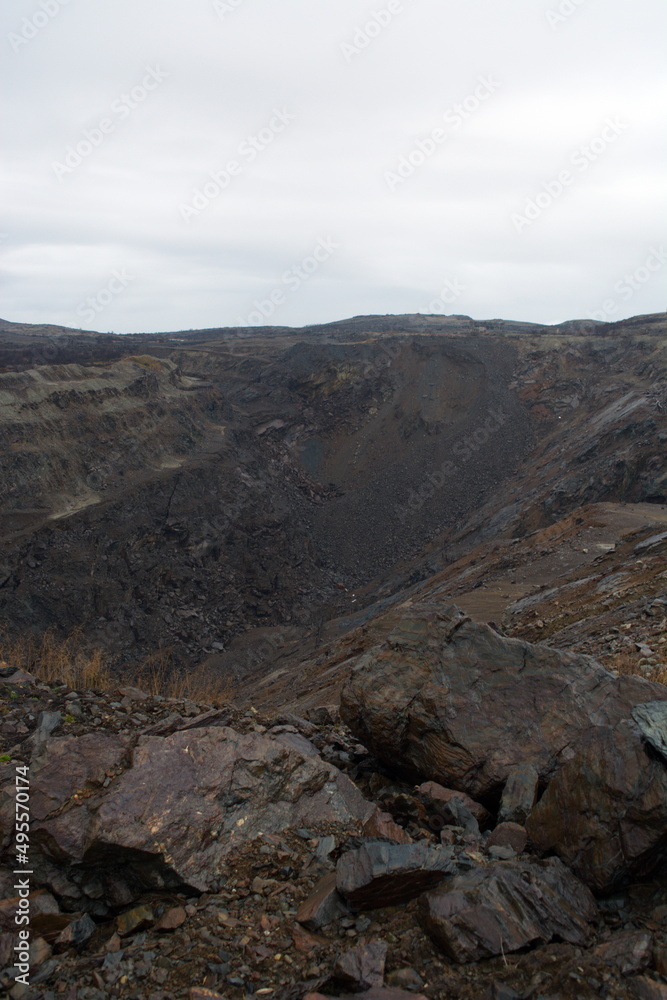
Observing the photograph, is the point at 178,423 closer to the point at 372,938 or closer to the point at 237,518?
the point at 237,518

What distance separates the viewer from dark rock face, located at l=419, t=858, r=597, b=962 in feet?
8.41

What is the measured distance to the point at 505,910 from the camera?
2688 millimetres

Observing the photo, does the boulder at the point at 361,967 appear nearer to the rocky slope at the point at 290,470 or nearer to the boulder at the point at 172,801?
the boulder at the point at 172,801

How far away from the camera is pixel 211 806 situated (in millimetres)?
3559

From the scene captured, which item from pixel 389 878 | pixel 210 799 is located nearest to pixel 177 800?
pixel 210 799

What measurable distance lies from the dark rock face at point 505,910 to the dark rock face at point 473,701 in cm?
93

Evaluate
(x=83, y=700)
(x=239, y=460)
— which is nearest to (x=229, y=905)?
(x=83, y=700)

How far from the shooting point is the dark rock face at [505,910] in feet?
8.41

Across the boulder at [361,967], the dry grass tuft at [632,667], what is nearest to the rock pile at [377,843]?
the boulder at [361,967]

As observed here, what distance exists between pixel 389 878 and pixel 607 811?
114 centimetres

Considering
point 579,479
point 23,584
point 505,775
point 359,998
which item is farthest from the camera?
point 579,479

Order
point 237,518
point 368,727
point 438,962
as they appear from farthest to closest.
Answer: point 237,518, point 368,727, point 438,962

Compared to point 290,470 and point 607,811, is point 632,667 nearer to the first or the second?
point 607,811

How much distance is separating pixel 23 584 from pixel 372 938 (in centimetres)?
1627
